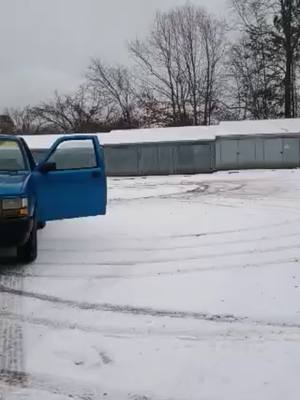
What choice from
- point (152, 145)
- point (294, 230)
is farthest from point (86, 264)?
point (152, 145)

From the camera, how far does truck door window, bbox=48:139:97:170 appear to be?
8.95 m

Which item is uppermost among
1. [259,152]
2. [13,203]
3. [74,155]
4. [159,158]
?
[74,155]

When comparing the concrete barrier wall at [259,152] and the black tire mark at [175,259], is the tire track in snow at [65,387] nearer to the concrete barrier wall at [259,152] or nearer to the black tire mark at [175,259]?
the black tire mark at [175,259]

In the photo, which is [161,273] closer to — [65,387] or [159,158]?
[65,387]

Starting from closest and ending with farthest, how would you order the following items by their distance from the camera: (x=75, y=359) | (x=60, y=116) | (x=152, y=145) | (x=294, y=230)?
(x=75, y=359), (x=294, y=230), (x=152, y=145), (x=60, y=116)

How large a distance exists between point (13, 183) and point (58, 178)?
46.3 inches

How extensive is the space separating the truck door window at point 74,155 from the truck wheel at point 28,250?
1442mm

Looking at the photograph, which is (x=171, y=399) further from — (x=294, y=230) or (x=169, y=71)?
(x=169, y=71)

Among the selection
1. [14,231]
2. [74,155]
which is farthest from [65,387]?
[74,155]

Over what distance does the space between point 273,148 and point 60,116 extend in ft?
127

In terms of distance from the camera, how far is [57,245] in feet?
30.2

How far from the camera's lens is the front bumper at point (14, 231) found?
6980 millimetres

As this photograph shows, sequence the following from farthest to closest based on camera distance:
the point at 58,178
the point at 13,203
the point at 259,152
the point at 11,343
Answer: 1. the point at 259,152
2. the point at 58,178
3. the point at 13,203
4. the point at 11,343

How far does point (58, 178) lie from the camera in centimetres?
848
